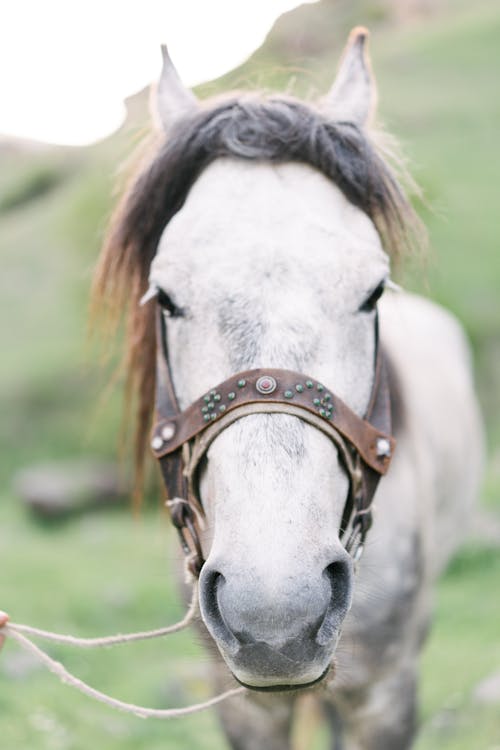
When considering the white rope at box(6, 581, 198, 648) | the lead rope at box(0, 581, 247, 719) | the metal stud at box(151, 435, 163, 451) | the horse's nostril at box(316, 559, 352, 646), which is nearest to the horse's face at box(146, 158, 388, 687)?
the horse's nostril at box(316, 559, 352, 646)

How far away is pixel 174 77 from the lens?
2926mm

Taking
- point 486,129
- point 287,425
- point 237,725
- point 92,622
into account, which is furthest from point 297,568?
point 486,129

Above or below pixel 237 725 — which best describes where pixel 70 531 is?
below

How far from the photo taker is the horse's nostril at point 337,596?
1921 mm

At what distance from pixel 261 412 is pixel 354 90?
52.8 inches

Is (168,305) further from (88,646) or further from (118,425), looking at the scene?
(118,425)

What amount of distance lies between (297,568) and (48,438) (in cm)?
1044

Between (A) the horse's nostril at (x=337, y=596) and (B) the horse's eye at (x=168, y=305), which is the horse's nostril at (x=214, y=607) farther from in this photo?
(B) the horse's eye at (x=168, y=305)

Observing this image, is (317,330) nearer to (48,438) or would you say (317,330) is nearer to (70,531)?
(70,531)

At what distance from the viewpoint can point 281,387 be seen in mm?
2043

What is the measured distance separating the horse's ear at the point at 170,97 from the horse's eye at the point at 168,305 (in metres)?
0.75

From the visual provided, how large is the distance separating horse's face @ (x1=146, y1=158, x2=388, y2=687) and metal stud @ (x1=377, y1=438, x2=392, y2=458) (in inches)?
4.0

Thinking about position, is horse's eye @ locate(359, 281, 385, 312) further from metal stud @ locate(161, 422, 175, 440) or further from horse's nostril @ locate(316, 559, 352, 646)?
horse's nostril @ locate(316, 559, 352, 646)

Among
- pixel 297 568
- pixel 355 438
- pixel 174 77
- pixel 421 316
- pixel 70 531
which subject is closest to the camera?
pixel 297 568
